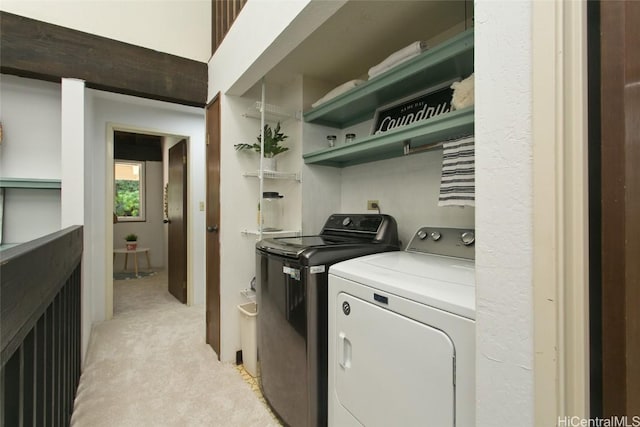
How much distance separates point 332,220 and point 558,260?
1600 millimetres

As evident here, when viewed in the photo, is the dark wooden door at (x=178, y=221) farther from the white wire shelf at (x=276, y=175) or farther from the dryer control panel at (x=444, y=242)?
the dryer control panel at (x=444, y=242)

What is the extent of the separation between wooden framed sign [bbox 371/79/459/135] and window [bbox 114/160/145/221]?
5.27 metres

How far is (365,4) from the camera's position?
141 cm

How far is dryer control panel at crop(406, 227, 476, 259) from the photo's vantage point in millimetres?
1374

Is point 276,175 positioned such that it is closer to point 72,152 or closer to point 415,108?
point 415,108

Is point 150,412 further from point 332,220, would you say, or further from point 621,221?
point 621,221

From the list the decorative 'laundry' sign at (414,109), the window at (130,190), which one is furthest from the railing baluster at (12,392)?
the window at (130,190)

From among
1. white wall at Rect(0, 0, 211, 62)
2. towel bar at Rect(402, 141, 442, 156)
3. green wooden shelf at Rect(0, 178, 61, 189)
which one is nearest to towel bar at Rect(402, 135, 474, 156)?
towel bar at Rect(402, 141, 442, 156)

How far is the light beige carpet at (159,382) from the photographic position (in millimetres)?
1580

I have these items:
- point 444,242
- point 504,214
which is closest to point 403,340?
point 504,214

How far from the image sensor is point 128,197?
548 centimetres

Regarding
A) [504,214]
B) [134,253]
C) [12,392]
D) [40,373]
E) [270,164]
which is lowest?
[134,253]

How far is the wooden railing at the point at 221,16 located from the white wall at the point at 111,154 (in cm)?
106

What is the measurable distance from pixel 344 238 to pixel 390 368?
96 cm
